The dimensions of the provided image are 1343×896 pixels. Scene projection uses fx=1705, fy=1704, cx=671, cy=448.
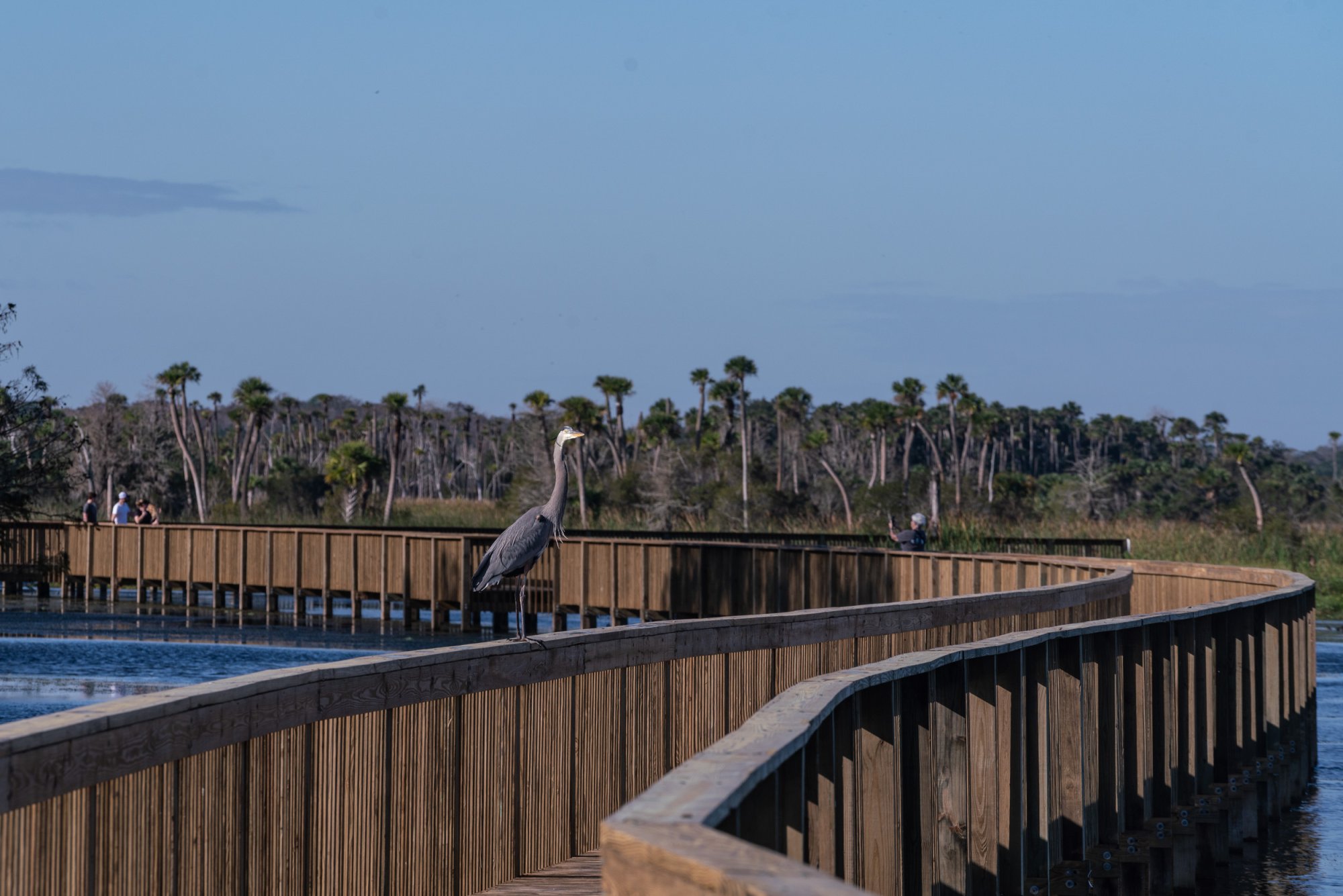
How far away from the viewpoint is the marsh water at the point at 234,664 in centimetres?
1152

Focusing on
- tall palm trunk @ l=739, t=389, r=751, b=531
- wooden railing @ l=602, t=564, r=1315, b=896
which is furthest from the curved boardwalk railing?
tall palm trunk @ l=739, t=389, r=751, b=531

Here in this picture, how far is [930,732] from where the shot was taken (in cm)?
653

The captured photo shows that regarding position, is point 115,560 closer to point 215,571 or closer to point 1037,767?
point 215,571

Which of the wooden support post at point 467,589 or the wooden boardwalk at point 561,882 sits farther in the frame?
the wooden support post at point 467,589

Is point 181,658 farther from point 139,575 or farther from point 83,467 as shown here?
point 83,467

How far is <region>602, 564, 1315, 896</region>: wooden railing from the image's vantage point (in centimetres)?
342

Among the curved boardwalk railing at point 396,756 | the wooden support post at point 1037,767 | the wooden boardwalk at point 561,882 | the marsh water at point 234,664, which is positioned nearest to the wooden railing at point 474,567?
the marsh water at point 234,664

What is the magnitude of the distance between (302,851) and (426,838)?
90cm

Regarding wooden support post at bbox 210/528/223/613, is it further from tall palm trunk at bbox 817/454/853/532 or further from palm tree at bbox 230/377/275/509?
palm tree at bbox 230/377/275/509

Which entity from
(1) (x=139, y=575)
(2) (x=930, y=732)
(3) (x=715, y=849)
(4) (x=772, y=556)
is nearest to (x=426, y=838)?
(2) (x=930, y=732)

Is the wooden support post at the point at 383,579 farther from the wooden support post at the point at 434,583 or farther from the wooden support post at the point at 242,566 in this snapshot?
the wooden support post at the point at 242,566

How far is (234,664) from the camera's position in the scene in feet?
80.7

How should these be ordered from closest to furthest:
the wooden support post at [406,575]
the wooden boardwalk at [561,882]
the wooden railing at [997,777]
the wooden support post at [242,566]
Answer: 1. the wooden railing at [997,777]
2. the wooden boardwalk at [561,882]
3. the wooden support post at [406,575]
4. the wooden support post at [242,566]

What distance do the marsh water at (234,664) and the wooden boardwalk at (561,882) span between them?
4.95m
